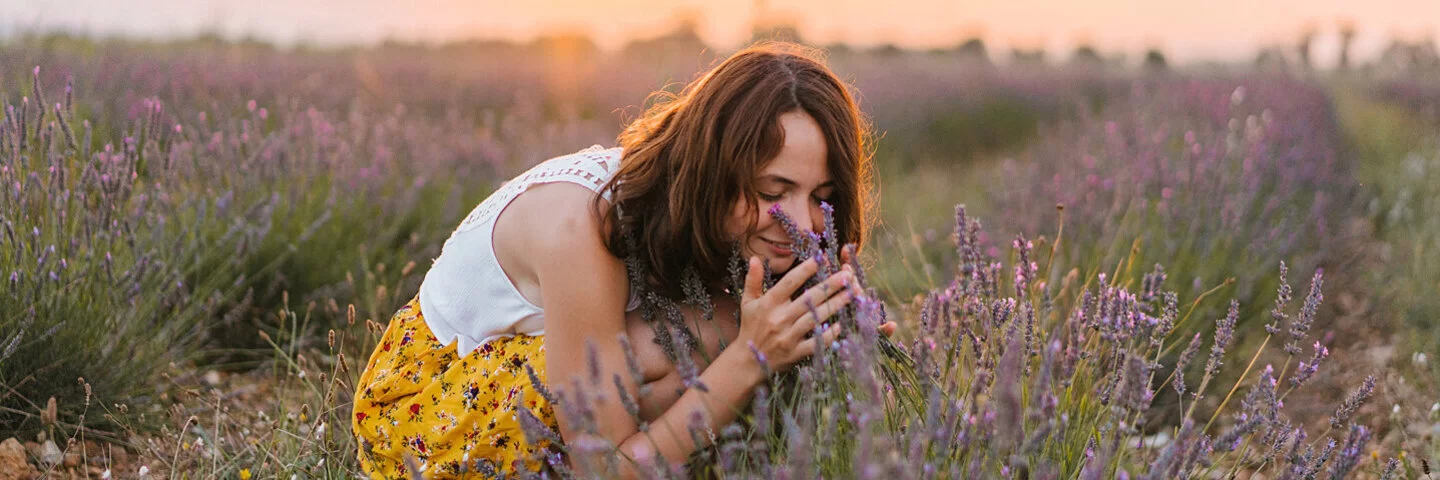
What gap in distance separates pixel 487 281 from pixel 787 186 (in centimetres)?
66

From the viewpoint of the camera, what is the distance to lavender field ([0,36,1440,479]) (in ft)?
5.14

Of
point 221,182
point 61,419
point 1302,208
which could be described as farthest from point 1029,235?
point 61,419

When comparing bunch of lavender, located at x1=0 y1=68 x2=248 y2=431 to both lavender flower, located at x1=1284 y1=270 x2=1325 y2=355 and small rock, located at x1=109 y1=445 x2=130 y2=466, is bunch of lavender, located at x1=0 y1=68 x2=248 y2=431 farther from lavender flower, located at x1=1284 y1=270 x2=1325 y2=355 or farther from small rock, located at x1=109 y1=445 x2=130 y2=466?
lavender flower, located at x1=1284 y1=270 x2=1325 y2=355

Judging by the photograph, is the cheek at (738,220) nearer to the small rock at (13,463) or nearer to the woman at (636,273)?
the woman at (636,273)

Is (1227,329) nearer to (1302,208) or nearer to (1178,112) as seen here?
(1302,208)

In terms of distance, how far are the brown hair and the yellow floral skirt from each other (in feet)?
1.15

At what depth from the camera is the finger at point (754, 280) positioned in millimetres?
1825

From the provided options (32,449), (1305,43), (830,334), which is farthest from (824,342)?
(1305,43)

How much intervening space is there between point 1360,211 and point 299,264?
4957 millimetres

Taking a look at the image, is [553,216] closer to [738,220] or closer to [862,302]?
[738,220]

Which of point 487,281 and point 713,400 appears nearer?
point 713,400

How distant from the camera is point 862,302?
1.47 meters

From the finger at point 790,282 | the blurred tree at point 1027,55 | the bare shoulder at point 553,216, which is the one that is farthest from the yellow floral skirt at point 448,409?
the blurred tree at point 1027,55

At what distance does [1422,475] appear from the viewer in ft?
7.90
